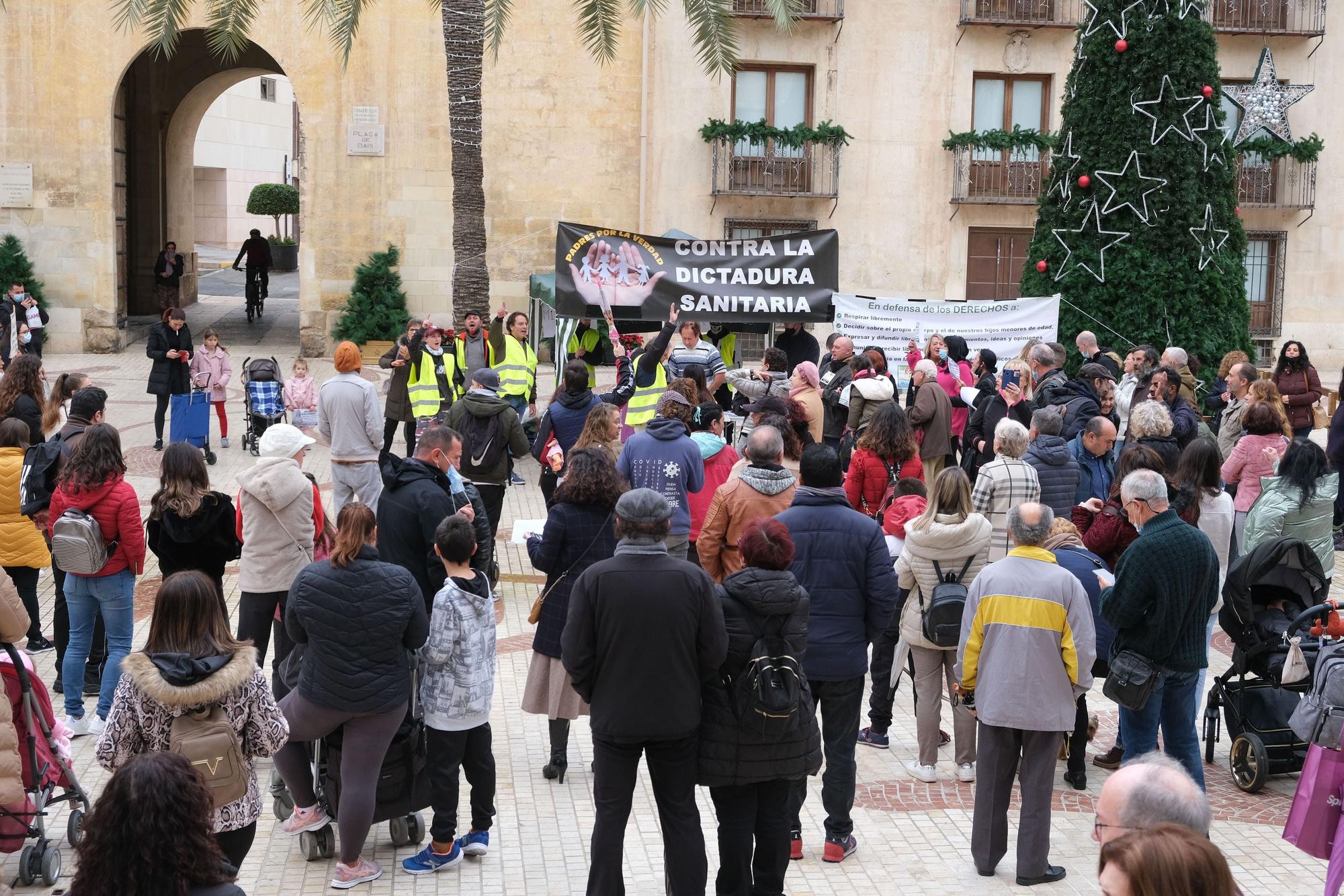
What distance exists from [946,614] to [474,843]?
257 cm

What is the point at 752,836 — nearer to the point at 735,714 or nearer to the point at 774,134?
the point at 735,714

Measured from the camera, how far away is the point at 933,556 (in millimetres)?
7336

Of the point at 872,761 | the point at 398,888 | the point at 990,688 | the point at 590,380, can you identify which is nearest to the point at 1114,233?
the point at 590,380

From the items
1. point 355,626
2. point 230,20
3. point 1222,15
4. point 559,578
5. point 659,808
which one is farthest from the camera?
point 1222,15

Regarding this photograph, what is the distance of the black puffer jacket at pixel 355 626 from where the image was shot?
19.3ft

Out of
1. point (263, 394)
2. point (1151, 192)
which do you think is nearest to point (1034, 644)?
point (263, 394)

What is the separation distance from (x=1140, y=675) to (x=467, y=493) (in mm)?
3938

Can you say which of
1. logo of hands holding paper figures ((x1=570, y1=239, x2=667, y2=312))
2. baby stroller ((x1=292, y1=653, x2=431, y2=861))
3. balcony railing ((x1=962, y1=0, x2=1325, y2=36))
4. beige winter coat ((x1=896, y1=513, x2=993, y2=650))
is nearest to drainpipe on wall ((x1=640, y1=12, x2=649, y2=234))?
balcony railing ((x1=962, y1=0, x2=1325, y2=36))

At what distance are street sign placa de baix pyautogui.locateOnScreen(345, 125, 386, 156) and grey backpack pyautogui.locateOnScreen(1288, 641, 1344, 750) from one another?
21.1 m

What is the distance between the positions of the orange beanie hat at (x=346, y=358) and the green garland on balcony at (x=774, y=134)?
50.0 ft

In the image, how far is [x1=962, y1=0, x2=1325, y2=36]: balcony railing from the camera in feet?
84.2

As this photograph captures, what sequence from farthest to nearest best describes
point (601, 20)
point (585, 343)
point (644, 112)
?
point (644, 112) < point (601, 20) < point (585, 343)

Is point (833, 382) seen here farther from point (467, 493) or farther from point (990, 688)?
point (990, 688)

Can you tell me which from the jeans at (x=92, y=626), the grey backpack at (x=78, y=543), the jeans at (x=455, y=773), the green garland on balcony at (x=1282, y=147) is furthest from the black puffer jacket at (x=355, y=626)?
the green garland on balcony at (x=1282, y=147)
